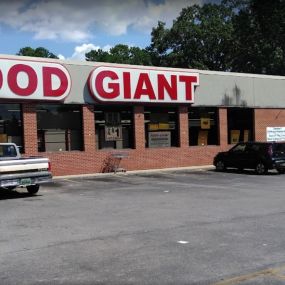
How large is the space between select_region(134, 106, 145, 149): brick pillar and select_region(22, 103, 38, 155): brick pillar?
5.29m

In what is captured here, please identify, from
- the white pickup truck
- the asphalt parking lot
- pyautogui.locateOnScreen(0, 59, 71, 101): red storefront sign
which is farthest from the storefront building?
the asphalt parking lot

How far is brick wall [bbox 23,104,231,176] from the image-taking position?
23172 millimetres

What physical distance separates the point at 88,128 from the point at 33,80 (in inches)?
139

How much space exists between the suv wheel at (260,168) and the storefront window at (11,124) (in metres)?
10.7

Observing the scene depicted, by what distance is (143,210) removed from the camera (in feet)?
41.2

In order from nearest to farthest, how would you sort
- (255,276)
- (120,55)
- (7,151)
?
1. (255,276)
2. (7,151)
3. (120,55)

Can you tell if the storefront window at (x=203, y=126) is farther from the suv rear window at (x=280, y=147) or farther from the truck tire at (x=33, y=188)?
the truck tire at (x=33, y=188)

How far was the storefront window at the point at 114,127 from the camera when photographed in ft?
83.6

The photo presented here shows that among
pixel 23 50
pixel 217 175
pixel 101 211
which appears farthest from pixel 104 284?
pixel 23 50

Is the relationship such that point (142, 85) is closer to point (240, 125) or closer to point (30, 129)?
point (30, 129)

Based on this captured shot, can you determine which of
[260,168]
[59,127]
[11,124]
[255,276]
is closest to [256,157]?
[260,168]

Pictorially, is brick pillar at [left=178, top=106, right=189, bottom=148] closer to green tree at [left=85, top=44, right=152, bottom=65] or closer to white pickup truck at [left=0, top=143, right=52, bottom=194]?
white pickup truck at [left=0, top=143, right=52, bottom=194]

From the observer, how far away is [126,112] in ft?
86.4

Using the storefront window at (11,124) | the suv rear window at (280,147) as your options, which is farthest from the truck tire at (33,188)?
the suv rear window at (280,147)
